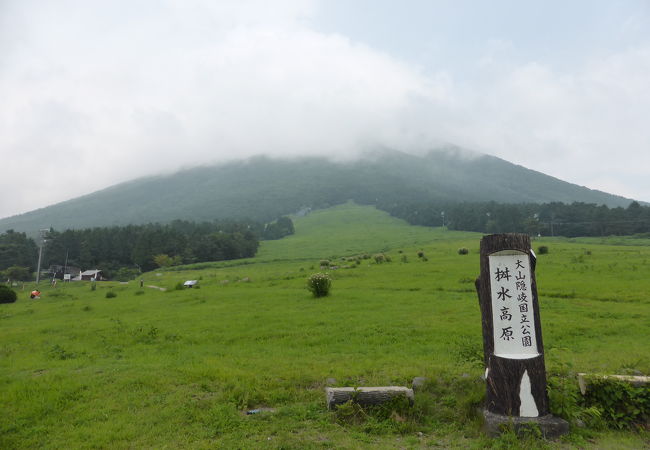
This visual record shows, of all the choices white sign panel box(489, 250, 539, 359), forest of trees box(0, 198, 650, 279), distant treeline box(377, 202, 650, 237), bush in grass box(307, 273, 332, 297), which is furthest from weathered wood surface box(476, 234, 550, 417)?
distant treeline box(377, 202, 650, 237)

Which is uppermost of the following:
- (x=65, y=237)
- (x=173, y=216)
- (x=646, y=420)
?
(x=173, y=216)

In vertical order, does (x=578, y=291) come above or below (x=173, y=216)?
below

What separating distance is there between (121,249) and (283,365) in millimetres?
86213

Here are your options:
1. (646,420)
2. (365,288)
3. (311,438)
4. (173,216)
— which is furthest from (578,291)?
(173,216)

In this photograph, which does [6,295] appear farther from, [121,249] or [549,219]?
[549,219]

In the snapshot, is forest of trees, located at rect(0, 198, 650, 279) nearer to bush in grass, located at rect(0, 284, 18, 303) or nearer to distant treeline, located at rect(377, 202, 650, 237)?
distant treeline, located at rect(377, 202, 650, 237)

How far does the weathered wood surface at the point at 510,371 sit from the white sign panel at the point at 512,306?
0.21 ft

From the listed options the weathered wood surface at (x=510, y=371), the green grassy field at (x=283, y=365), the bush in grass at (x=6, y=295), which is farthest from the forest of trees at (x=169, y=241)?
the weathered wood surface at (x=510, y=371)

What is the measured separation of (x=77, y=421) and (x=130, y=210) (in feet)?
699

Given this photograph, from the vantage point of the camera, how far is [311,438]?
604cm

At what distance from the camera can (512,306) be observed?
689 centimetres

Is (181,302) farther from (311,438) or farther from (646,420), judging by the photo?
(646,420)

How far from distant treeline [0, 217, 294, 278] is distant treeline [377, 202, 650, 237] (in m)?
56.3

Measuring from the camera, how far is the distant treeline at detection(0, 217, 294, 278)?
78.6 meters
